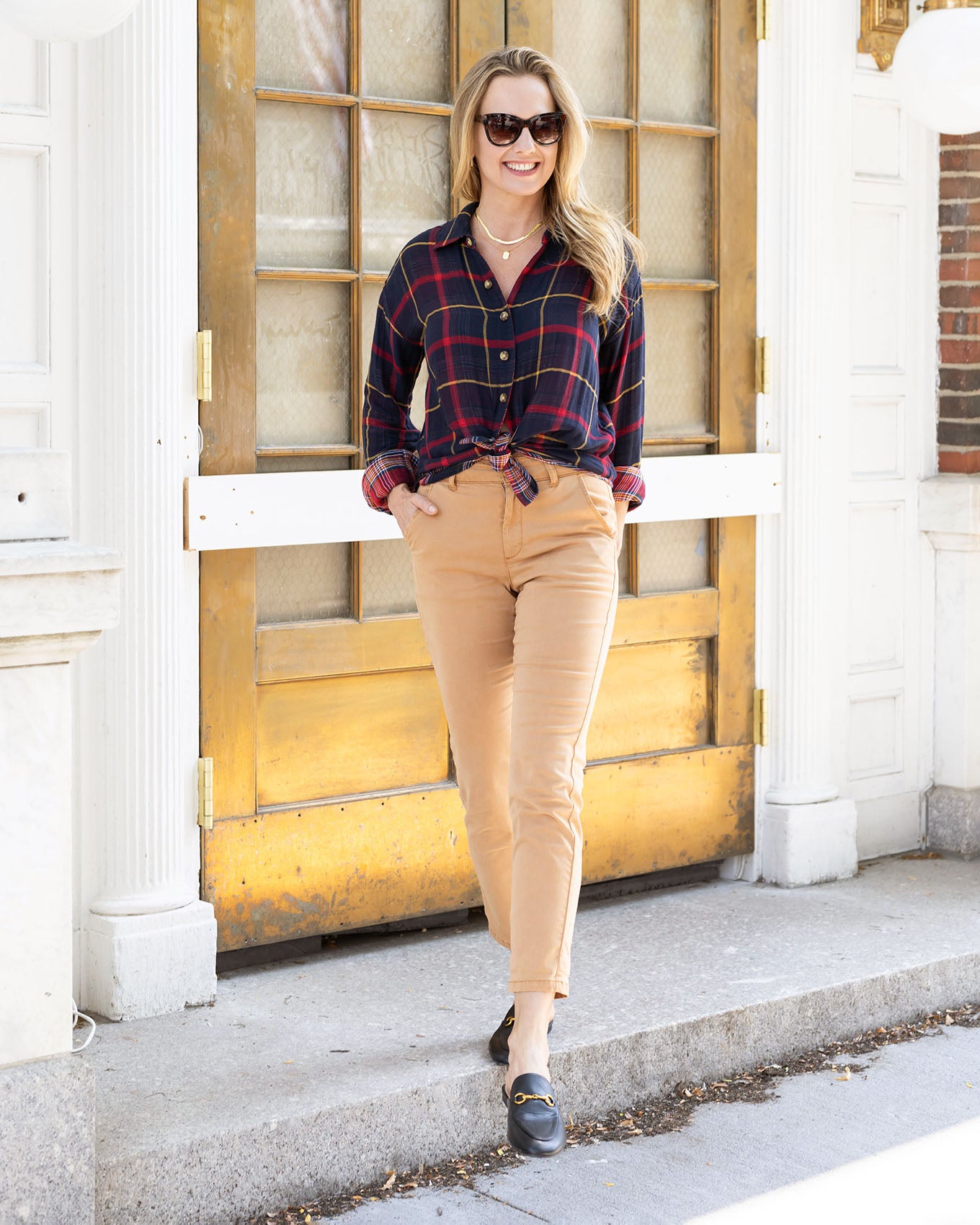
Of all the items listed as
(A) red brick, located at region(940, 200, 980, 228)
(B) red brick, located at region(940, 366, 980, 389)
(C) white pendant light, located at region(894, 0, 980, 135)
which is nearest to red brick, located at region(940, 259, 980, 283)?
(A) red brick, located at region(940, 200, 980, 228)

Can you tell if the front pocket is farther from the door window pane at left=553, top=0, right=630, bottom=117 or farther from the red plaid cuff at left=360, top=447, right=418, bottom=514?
the door window pane at left=553, top=0, right=630, bottom=117

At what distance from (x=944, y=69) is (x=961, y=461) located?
1287mm

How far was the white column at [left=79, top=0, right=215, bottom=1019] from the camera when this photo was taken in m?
3.16

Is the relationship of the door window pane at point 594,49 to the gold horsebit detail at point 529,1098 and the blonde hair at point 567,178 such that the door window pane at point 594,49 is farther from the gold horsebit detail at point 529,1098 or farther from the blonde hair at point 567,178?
the gold horsebit detail at point 529,1098

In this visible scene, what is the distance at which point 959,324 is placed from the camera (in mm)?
4617

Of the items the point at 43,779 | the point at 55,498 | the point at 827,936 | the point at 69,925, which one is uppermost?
the point at 55,498

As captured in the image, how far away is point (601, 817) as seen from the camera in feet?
13.3

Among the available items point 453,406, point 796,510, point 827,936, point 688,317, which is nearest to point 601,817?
point 827,936

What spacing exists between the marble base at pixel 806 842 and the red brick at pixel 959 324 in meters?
1.36

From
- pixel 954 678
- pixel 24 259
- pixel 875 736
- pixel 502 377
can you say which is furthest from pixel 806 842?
pixel 24 259

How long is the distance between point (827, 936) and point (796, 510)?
112 cm

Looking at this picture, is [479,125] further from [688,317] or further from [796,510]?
[796,510]

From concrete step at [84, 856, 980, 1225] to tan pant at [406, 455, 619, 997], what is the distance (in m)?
0.42

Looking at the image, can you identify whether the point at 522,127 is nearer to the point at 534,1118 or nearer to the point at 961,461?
the point at 534,1118
